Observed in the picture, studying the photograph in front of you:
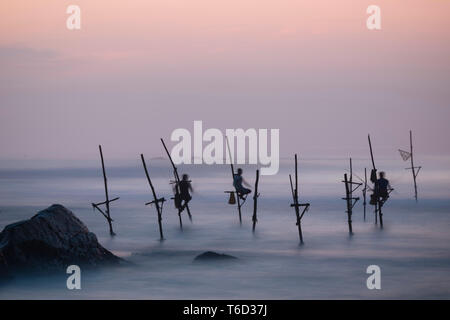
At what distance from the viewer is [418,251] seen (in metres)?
26.6

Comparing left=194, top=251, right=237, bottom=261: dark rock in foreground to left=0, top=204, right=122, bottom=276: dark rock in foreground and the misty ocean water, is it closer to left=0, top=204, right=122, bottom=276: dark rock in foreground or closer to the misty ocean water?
the misty ocean water

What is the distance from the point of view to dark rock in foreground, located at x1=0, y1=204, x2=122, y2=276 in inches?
734

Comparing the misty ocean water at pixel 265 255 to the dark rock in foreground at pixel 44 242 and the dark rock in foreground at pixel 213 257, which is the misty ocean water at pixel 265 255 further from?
the dark rock in foreground at pixel 44 242

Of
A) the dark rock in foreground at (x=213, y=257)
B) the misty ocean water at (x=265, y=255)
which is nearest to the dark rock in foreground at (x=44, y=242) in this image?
the misty ocean water at (x=265, y=255)

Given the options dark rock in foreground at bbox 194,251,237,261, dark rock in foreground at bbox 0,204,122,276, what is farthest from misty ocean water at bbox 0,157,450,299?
dark rock in foreground at bbox 0,204,122,276

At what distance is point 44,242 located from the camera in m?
18.8

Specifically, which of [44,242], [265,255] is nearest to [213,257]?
[265,255]

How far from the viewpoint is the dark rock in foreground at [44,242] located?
61.2 feet

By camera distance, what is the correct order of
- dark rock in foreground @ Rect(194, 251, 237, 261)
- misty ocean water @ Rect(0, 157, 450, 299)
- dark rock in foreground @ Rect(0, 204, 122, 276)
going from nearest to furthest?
dark rock in foreground @ Rect(0, 204, 122, 276) → misty ocean water @ Rect(0, 157, 450, 299) → dark rock in foreground @ Rect(194, 251, 237, 261)

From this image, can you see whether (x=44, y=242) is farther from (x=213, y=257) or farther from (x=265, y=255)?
(x=265, y=255)

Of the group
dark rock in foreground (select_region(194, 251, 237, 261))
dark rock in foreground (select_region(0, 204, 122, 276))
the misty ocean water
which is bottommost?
the misty ocean water

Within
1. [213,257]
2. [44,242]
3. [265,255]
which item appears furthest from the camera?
[265,255]
